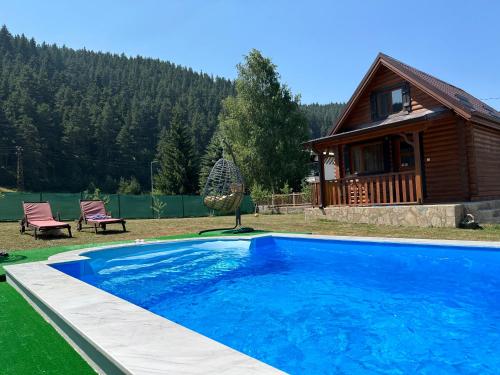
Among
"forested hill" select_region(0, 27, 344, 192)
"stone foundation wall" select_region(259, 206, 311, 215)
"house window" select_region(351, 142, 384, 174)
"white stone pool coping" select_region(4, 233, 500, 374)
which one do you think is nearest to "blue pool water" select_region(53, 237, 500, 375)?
"white stone pool coping" select_region(4, 233, 500, 374)

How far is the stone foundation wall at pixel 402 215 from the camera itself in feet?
34.0

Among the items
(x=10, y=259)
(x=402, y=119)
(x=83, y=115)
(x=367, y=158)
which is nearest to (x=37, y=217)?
(x=10, y=259)

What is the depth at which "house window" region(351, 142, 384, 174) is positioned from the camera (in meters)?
14.7

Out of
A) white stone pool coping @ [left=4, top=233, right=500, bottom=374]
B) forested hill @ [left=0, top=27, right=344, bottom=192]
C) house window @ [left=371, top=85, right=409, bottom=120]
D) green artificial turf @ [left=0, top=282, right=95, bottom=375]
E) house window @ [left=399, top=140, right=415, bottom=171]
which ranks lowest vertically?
green artificial turf @ [left=0, top=282, right=95, bottom=375]

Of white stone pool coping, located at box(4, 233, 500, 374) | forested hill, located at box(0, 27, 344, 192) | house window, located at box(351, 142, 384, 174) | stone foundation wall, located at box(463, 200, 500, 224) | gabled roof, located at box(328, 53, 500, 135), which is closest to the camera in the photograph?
white stone pool coping, located at box(4, 233, 500, 374)

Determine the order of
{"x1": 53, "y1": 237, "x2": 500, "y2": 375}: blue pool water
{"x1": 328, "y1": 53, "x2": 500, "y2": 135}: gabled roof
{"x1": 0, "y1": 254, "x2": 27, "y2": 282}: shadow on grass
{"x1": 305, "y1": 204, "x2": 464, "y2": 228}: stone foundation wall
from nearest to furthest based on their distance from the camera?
{"x1": 53, "y1": 237, "x2": 500, "y2": 375}: blue pool water → {"x1": 0, "y1": 254, "x2": 27, "y2": 282}: shadow on grass → {"x1": 305, "y1": 204, "x2": 464, "y2": 228}: stone foundation wall → {"x1": 328, "y1": 53, "x2": 500, "y2": 135}: gabled roof

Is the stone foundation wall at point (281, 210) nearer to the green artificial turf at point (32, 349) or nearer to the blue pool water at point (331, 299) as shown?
the blue pool water at point (331, 299)

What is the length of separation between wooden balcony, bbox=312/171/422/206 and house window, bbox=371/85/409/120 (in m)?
2.80

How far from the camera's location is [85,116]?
234ft

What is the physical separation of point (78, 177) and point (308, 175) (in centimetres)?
4986

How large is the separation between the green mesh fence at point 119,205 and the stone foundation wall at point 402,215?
10.9 m

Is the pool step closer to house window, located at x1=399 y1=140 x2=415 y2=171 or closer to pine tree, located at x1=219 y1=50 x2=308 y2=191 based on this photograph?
house window, located at x1=399 y1=140 x2=415 y2=171

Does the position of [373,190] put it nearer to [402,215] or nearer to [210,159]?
[402,215]

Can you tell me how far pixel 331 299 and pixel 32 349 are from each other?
3.43 metres
